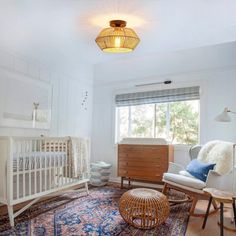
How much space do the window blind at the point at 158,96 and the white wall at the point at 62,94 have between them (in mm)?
732

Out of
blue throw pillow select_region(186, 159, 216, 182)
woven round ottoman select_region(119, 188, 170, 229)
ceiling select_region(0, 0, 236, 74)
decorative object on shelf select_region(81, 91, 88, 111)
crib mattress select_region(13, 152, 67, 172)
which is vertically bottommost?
woven round ottoman select_region(119, 188, 170, 229)

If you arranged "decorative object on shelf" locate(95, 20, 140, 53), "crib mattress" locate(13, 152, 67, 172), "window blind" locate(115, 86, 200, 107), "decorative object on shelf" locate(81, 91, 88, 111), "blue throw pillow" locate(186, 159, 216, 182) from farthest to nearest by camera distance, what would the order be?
"decorative object on shelf" locate(81, 91, 88, 111) < "window blind" locate(115, 86, 200, 107) < "blue throw pillow" locate(186, 159, 216, 182) < "crib mattress" locate(13, 152, 67, 172) < "decorative object on shelf" locate(95, 20, 140, 53)

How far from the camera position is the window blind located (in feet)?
12.9

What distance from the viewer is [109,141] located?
4.72m

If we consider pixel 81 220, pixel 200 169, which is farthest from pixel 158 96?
pixel 81 220

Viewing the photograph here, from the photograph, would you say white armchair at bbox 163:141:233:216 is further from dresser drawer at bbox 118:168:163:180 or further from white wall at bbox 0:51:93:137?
white wall at bbox 0:51:93:137

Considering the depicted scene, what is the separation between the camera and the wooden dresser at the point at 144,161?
3679mm

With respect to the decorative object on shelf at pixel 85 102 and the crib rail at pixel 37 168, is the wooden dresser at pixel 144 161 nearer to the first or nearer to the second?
the crib rail at pixel 37 168

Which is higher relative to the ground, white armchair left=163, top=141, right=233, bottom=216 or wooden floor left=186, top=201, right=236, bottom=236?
white armchair left=163, top=141, right=233, bottom=216

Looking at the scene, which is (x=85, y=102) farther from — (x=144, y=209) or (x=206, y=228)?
(x=206, y=228)

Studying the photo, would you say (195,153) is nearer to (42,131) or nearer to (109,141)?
(109,141)

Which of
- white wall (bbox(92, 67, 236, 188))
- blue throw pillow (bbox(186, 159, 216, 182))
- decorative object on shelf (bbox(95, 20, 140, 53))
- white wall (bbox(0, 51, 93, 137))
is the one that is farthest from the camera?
white wall (bbox(92, 67, 236, 188))

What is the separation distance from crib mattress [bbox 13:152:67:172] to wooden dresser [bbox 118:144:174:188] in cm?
119

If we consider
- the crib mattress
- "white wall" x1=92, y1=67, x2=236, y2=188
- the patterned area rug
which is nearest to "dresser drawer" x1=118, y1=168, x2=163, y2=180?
"white wall" x1=92, y1=67, x2=236, y2=188
